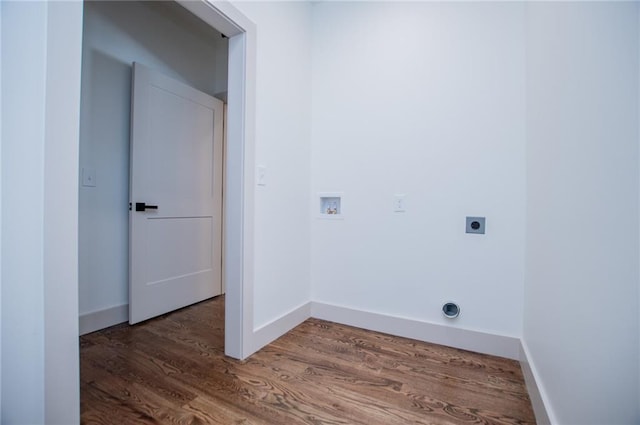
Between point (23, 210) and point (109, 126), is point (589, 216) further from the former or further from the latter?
point (109, 126)

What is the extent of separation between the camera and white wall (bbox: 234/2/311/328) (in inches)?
70.4

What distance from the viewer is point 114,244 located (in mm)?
2178

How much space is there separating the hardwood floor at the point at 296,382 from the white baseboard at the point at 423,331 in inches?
2.5

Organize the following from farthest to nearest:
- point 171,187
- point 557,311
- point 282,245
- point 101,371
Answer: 1. point 171,187
2. point 282,245
3. point 101,371
4. point 557,311

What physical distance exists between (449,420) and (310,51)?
2474 mm

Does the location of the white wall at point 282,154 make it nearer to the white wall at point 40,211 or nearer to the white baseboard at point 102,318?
the white wall at point 40,211

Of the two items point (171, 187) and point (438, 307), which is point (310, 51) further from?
point (438, 307)

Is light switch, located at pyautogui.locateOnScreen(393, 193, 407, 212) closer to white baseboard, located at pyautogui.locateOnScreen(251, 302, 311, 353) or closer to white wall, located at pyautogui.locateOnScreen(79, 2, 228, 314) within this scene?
white baseboard, located at pyautogui.locateOnScreen(251, 302, 311, 353)

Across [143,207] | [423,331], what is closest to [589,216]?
[423,331]

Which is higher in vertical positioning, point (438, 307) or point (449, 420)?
point (438, 307)

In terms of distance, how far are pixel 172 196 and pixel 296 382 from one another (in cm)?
A: 179

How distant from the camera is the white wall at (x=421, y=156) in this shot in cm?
173

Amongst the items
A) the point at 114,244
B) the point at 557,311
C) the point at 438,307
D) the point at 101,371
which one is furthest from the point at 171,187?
the point at 557,311

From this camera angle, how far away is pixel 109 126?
214 cm
